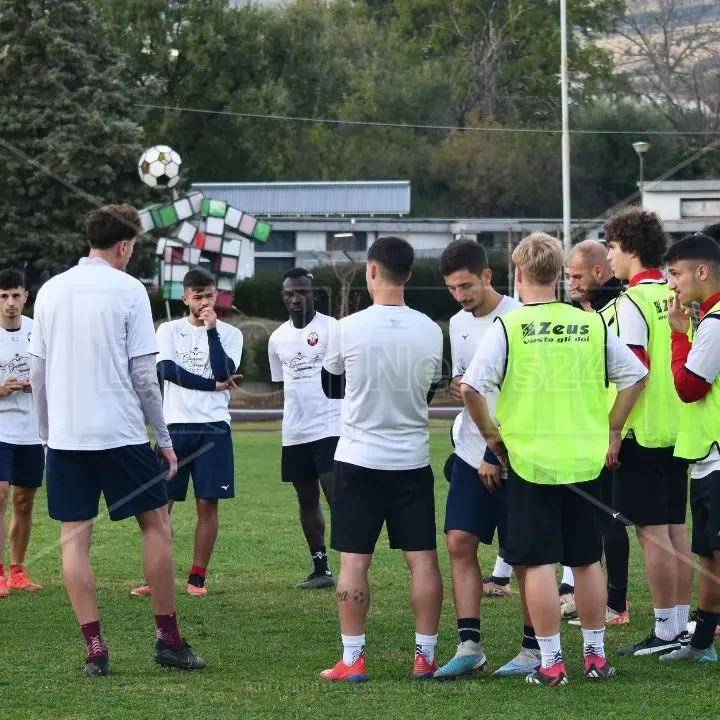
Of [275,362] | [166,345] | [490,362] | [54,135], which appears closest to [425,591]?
[490,362]

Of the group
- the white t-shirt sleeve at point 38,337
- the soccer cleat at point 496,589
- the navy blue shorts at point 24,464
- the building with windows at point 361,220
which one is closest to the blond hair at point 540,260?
the white t-shirt sleeve at point 38,337

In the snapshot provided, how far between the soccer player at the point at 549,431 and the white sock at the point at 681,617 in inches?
32.0

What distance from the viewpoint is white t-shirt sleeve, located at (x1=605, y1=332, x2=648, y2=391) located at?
244 inches

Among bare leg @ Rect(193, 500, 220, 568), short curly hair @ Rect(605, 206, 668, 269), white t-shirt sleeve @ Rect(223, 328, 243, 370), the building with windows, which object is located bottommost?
bare leg @ Rect(193, 500, 220, 568)

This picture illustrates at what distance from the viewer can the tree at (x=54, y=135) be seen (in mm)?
39781

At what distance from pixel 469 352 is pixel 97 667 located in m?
2.43

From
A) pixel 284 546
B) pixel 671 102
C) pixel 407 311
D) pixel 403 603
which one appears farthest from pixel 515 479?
pixel 671 102

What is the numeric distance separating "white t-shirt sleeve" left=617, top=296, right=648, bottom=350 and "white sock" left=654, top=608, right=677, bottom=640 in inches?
54.7

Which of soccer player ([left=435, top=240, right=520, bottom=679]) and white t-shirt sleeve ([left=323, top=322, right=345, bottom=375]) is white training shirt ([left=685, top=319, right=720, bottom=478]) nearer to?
soccer player ([left=435, top=240, right=520, bottom=679])

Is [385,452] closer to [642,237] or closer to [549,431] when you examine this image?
[549,431]

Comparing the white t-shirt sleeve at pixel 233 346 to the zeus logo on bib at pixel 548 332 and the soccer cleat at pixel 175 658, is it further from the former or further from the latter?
the zeus logo on bib at pixel 548 332

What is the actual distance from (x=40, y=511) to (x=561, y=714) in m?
8.59

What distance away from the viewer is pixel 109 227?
6668 mm

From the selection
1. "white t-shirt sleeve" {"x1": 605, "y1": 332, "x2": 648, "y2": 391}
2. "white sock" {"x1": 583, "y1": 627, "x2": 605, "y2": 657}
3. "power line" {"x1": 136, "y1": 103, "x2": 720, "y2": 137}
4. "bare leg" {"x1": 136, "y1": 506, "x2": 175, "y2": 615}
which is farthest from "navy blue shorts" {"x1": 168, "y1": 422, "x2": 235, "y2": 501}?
"power line" {"x1": 136, "y1": 103, "x2": 720, "y2": 137}
